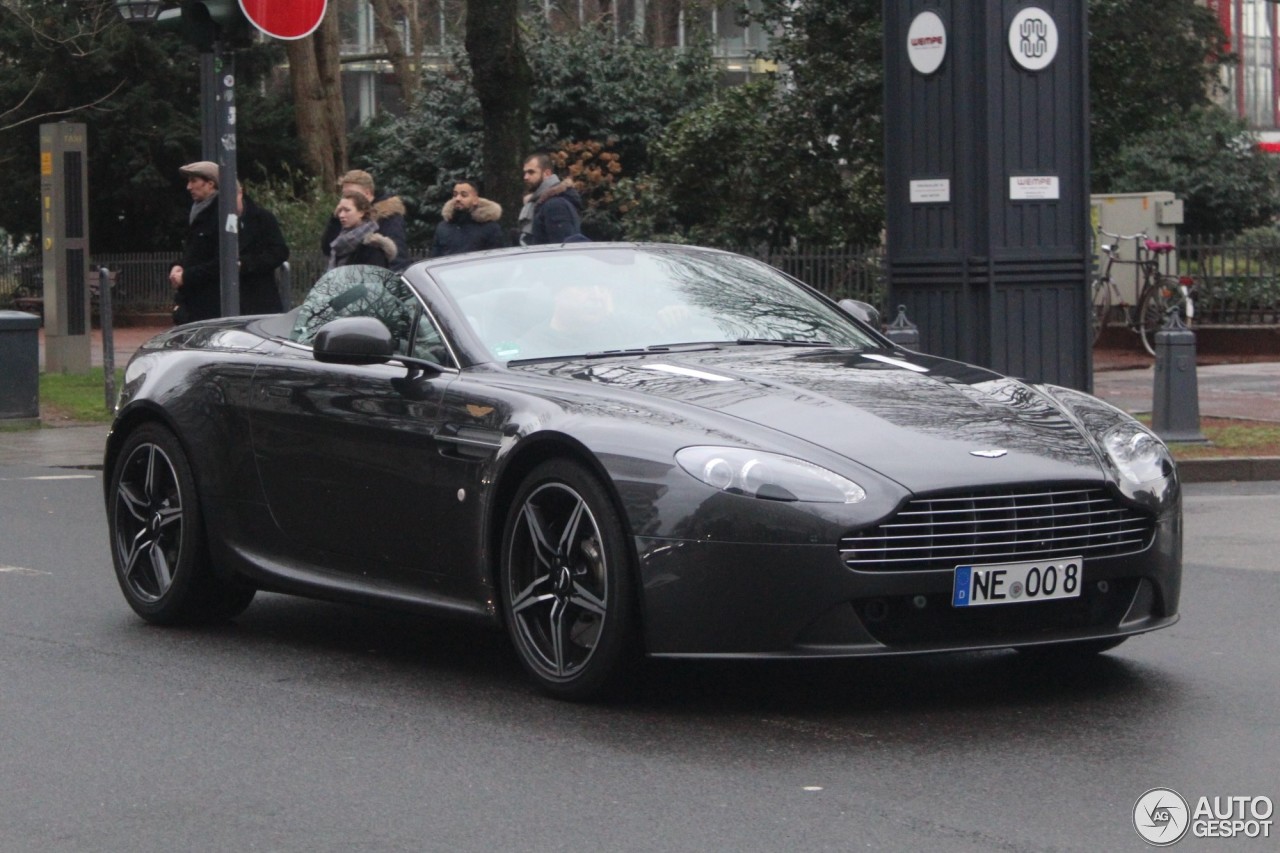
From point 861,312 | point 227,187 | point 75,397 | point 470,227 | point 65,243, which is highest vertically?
point 65,243

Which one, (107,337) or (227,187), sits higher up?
(227,187)

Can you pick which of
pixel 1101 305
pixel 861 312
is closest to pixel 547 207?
pixel 861 312

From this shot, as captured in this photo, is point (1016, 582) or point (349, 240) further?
point (349, 240)

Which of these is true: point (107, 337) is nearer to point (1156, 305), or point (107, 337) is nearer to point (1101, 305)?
point (1156, 305)

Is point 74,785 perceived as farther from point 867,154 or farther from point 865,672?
point 867,154

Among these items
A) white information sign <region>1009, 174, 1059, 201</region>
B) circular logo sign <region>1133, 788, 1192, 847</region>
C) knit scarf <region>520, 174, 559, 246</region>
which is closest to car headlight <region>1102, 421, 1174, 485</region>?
circular logo sign <region>1133, 788, 1192, 847</region>

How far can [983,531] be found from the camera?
5941mm

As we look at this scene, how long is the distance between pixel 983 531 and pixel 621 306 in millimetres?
1813

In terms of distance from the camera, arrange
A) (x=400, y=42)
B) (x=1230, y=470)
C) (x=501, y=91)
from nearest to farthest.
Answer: (x=1230, y=470) < (x=501, y=91) < (x=400, y=42)

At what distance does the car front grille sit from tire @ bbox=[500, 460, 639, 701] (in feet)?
2.27

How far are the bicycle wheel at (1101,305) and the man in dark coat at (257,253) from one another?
1188cm

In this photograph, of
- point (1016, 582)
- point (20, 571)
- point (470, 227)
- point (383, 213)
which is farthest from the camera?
point (470, 227)

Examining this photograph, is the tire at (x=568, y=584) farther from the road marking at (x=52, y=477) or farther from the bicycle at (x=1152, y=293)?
the bicycle at (x=1152, y=293)

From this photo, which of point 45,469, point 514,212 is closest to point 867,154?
point 514,212
